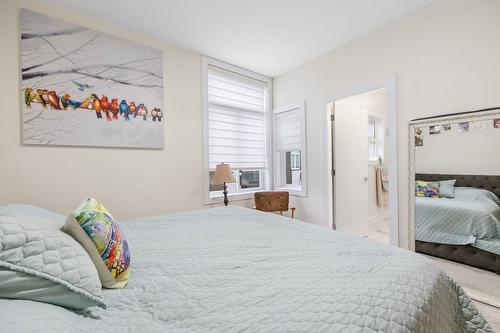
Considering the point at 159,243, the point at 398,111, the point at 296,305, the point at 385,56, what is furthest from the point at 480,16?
the point at 159,243

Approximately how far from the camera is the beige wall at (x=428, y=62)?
1.91 metres

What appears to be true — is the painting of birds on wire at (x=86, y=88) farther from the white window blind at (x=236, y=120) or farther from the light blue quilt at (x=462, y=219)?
the light blue quilt at (x=462, y=219)

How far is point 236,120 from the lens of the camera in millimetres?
3570

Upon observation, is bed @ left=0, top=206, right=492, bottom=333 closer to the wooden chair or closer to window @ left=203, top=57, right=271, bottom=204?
the wooden chair

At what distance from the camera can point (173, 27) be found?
252 centimetres

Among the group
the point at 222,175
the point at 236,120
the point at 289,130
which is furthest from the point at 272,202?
the point at 236,120

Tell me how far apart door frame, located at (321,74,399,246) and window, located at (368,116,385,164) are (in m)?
1.65

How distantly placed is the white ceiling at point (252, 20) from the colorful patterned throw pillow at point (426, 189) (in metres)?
1.67

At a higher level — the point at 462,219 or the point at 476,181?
the point at 476,181

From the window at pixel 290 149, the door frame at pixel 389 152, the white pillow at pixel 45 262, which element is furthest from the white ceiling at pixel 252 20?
the white pillow at pixel 45 262

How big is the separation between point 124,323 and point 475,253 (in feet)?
Answer: 8.92

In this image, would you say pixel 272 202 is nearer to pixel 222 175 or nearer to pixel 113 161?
pixel 222 175

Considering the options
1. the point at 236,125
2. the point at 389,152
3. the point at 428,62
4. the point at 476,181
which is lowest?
the point at 476,181

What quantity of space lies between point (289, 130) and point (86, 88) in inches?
104
